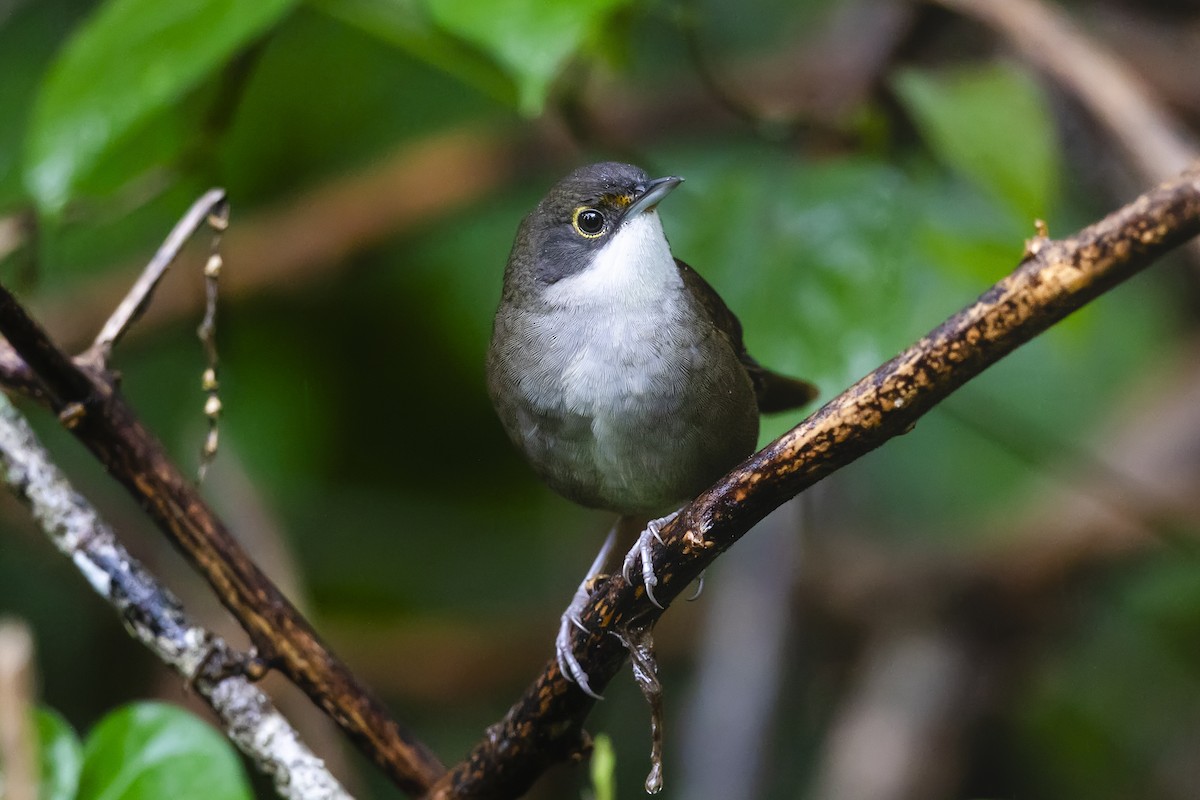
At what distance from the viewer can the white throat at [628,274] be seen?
2.66 meters

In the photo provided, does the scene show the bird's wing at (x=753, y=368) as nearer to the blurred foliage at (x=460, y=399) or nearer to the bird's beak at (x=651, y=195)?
the bird's beak at (x=651, y=195)

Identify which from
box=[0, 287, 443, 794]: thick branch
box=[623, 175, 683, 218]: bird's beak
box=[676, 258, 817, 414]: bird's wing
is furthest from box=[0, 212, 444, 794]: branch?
box=[623, 175, 683, 218]: bird's beak

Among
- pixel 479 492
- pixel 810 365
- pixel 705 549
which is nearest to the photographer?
pixel 705 549

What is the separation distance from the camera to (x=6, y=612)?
4699 mm

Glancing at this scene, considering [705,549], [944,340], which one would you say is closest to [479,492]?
[705,549]

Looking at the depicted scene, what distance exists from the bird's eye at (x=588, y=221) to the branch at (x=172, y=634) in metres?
1.21

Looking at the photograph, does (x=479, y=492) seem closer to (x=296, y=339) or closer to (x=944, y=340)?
(x=296, y=339)

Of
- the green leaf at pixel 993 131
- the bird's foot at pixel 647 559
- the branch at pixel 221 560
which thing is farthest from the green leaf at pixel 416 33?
the bird's foot at pixel 647 559

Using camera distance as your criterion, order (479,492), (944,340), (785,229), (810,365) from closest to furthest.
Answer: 1. (944,340)
2. (810,365)
3. (785,229)
4. (479,492)

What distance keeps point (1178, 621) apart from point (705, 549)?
3.80m

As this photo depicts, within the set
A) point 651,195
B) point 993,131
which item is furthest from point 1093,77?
point 651,195

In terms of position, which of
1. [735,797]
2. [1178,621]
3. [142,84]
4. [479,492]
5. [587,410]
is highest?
[142,84]

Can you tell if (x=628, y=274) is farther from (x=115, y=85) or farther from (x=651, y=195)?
(x=115, y=85)

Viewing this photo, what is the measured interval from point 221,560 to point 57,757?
51 cm
